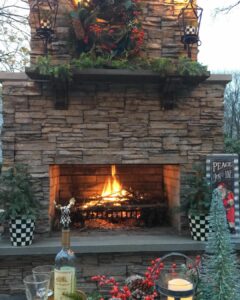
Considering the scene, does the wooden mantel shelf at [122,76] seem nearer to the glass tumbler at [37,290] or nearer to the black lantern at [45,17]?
the black lantern at [45,17]

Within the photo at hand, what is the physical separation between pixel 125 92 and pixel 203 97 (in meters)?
0.81

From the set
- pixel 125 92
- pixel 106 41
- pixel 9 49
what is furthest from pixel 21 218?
pixel 9 49

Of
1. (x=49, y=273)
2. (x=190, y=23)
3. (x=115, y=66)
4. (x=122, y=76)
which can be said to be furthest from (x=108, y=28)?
(x=49, y=273)

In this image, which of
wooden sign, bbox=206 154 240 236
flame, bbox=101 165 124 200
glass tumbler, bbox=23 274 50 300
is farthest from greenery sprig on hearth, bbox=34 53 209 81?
glass tumbler, bbox=23 274 50 300

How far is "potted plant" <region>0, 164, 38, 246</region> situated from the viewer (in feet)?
10.7

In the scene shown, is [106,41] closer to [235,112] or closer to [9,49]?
[9,49]

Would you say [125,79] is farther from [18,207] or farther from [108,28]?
[18,207]

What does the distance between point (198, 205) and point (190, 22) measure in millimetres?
1836

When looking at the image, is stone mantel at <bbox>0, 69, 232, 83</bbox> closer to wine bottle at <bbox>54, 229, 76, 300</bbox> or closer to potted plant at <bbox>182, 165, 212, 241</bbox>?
potted plant at <bbox>182, 165, 212, 241</bbox>

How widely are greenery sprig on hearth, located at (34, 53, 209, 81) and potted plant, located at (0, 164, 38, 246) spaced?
0.99 m

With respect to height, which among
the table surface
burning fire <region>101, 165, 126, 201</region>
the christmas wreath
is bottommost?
the table surface

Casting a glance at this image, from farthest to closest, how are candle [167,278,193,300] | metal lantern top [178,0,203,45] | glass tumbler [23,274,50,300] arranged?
metal lantern top [178,0,203,45] < glass tumbler [23,274,50,300] < candle [167,278,193,300]

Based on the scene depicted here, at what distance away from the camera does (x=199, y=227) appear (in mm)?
3430

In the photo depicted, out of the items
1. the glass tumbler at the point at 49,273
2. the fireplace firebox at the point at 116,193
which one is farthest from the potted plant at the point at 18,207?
the glass tumbler at the point at 49,273
